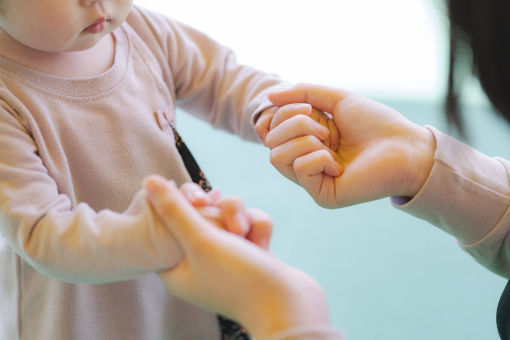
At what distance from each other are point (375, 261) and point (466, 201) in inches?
28.4

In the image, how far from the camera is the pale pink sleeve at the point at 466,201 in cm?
62

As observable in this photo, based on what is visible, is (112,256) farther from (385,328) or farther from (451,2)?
(385,328)

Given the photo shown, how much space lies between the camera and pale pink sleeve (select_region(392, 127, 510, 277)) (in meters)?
0.62

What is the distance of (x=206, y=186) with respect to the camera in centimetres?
70

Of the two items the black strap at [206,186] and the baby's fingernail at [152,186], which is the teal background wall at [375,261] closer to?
the black strap at [206,186]

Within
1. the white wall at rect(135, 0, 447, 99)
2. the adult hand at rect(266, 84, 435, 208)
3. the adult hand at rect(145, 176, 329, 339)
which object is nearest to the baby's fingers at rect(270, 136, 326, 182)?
the adult hand at rect(266, 84, 435, 208)

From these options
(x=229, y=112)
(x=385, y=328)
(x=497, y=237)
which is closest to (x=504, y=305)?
(x=497, y=237)

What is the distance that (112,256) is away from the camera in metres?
0.44

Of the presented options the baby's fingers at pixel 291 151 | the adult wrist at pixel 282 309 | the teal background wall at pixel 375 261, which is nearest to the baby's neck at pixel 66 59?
the baby's fingers at pixel 291 151

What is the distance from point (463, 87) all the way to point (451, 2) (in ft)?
0.25

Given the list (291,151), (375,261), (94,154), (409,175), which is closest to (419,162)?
(409,175)

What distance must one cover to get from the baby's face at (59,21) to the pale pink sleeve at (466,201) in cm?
39

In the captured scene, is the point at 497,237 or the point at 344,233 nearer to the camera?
the point at 497,237

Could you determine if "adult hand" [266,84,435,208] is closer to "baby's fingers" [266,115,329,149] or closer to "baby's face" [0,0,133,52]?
"baby's fingers" [266,115,329,149]
